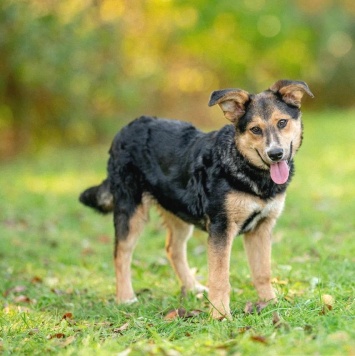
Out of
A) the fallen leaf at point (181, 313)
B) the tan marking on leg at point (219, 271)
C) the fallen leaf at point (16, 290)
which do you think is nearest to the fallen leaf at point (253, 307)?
the tan marking on leg at point (219, 271)

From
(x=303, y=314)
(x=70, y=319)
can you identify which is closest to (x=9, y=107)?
(x=70, y=319)

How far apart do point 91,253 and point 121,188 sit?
2.28 meters

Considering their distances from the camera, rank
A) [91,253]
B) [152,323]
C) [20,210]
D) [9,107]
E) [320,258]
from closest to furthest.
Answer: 1. [152,323]
2. [320,258]
3. [91,253]
4. [20,210]
5. [9,107]

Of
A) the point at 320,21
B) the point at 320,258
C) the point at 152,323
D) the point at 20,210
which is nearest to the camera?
the point at 152,323

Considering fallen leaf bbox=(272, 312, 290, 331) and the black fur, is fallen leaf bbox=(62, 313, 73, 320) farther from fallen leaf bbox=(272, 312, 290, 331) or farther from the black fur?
fallen leaf bbox=(272, 312, 290, 331)

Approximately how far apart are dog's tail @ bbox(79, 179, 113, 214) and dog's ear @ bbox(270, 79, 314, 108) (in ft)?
7.45

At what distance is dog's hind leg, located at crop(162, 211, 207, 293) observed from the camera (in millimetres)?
6977

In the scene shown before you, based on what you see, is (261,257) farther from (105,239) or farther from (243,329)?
(105,239)

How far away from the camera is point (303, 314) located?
5000 mm

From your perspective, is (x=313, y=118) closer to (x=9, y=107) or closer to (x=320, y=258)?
(x=9, y=107)

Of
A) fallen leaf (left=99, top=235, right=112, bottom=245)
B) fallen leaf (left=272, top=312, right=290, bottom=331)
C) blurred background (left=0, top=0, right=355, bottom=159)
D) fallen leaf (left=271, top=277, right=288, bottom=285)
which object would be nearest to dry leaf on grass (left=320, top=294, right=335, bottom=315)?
fallen leaf (left=272, top=312, right=290, bottom=331)

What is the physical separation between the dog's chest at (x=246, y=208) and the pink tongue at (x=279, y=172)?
266 millimetres

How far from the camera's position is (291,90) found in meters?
5.79

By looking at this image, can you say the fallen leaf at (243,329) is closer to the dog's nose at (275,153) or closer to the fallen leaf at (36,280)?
the dog's nose at (275,153)
